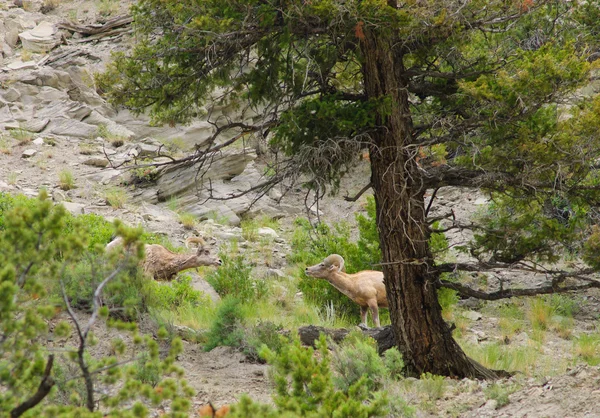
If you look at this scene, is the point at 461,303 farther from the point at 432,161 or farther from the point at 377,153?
the point at 377,153

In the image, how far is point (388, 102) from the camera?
7.51m

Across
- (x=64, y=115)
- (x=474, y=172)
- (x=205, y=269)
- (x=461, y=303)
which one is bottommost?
(x=461, y=303)

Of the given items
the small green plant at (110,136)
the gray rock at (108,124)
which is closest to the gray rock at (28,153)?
the small green plant at (110,136)

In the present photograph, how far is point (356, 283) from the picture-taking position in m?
11.5

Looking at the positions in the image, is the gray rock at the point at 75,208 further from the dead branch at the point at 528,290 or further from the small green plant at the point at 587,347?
the small green plant at the point at 587,347

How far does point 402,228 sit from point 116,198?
11983 mm

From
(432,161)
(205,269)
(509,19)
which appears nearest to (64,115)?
A: (205,269)

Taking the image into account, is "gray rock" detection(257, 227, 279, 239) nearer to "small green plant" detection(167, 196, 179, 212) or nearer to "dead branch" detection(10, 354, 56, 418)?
"small green plant" detection(167, 196, 179, 212)

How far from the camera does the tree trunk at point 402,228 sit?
7820 millimetres

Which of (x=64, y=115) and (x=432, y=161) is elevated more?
(x=64, y=115)

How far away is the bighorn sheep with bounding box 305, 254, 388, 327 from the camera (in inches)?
451

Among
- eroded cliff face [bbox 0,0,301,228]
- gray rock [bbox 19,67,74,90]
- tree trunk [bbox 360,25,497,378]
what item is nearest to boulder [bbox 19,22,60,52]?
→ eroded cliff face [bbox 0,0,301,228]

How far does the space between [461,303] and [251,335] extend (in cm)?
618

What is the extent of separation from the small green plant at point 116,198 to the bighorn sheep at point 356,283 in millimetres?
8350
